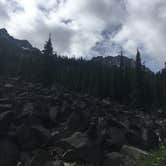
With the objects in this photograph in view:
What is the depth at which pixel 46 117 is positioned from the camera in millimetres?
34031

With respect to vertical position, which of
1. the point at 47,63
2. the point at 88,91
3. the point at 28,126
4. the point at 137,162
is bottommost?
the point at 137,162

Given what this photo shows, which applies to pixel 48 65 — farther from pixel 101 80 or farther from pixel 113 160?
pixel 113 160

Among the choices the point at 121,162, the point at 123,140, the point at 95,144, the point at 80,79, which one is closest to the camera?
the point at 121,162

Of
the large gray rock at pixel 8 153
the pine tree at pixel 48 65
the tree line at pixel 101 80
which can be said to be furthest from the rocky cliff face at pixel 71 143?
the pine tree at pixel 48 65

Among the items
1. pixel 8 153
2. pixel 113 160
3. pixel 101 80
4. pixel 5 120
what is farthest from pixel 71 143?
pixel 101 80

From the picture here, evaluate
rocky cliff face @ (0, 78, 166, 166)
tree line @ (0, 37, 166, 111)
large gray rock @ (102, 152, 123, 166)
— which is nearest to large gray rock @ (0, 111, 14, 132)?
rocky cliff face @ (0, 78, 166, 166)

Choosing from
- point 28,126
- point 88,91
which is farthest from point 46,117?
point 88,91

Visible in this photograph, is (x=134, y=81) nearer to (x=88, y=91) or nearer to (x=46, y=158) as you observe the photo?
(x=88, y=91)

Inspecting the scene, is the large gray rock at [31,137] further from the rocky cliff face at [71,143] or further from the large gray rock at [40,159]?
the large gray rock at [40,159]

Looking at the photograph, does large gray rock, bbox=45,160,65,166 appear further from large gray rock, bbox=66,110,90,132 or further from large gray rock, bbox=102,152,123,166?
large gray rock, bbox=66,110,90,132

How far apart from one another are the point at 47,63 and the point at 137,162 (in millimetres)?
96040

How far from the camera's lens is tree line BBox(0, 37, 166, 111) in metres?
105

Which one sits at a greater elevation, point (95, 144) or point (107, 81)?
point (107, 81)

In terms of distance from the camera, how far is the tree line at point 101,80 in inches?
4122
